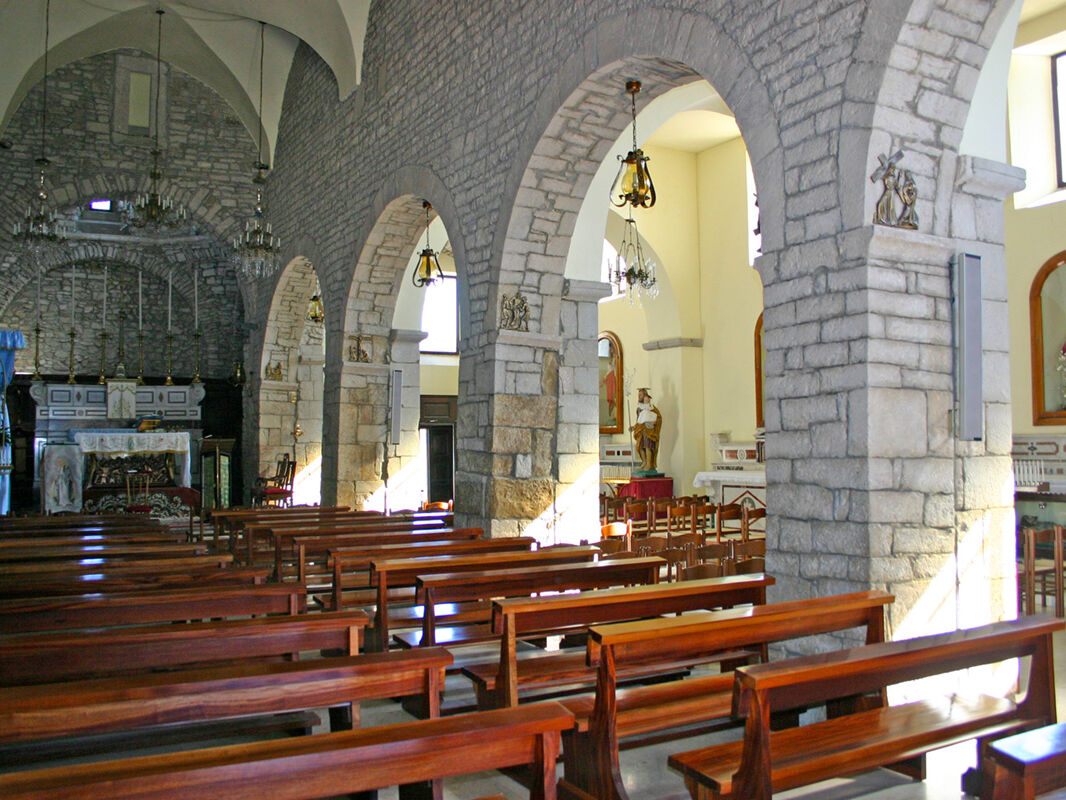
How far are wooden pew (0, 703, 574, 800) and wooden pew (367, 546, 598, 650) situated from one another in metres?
2.32

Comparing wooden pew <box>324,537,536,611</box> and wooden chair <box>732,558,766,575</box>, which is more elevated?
wooden pew <box>324,537,536,611</box>

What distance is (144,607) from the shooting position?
337 centimetres

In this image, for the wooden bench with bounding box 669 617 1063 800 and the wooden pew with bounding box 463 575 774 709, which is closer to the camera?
the wooden bench with bounding box 669 617 1063 800

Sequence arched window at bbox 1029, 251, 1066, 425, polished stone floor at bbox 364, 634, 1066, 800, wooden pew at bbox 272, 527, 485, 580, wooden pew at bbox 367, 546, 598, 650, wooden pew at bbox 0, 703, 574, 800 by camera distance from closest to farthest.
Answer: wooden pew at bbox 0, 703, 574, 800 < polished stone floor at bbox 364, 634, 1066, 800 < wooden pew at bbox 367, 546, 598, 650 < wooden pew at bbox 272, 527, 485, 580 < arched window at bbox 1029, 251, 1066, 425

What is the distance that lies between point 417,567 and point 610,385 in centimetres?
1310

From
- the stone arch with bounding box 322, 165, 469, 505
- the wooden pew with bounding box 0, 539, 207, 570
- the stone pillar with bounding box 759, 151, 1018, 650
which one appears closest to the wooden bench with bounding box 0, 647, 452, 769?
the stone pillar with bounding box 759, 151, 1018, 650

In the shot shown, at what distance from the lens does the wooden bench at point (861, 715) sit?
2156 millimetres

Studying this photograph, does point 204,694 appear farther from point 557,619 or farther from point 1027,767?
point 1027,767

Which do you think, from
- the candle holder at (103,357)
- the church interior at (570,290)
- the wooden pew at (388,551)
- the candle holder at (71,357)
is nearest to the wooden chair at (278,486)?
the church interior at (570,290)

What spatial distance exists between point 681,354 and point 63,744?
13.3 meters

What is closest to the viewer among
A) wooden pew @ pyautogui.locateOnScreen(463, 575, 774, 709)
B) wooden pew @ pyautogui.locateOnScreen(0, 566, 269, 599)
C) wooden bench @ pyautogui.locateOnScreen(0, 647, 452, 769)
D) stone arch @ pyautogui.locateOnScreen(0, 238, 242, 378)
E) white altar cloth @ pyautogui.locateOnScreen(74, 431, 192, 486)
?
wooden bench @ pyautogui.locateOnScreen(0, 647, 452, 769)

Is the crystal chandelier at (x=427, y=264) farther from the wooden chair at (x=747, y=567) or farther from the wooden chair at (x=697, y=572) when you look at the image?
the wooden chair at (x=697, y=572)

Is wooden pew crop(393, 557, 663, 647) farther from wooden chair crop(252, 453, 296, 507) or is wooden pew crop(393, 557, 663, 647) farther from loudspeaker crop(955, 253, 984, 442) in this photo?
wooden chair crop(252, 453, 296, 507)

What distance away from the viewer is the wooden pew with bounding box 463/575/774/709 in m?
2.98
